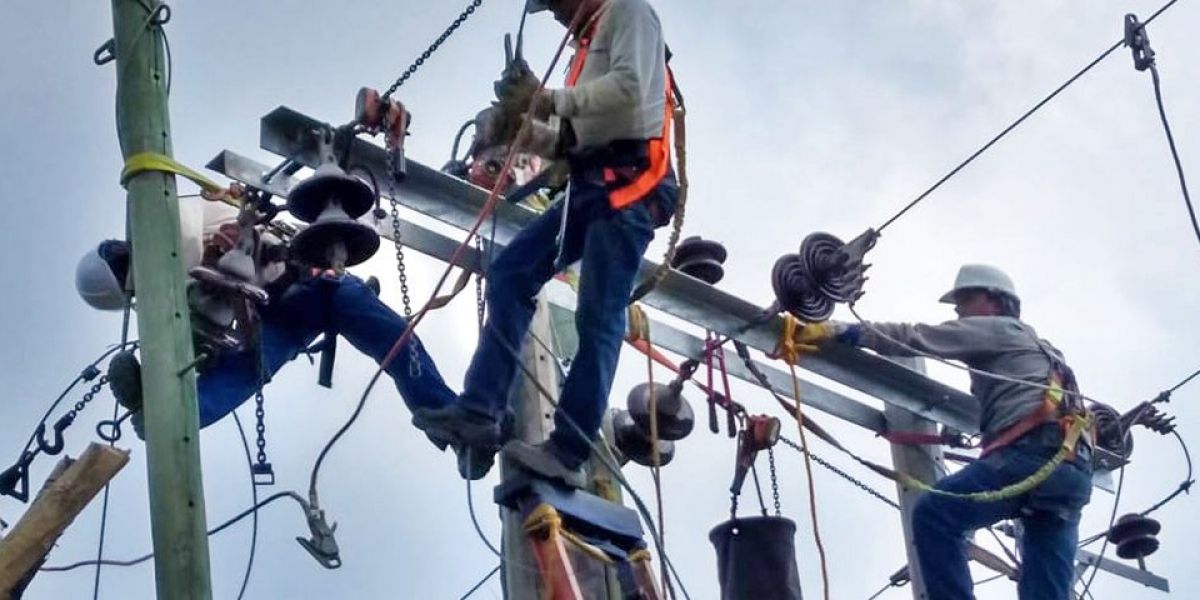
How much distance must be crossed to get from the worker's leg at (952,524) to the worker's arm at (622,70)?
8.65 feet

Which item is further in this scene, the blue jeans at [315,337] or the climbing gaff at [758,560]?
the climbing gaff at [758,560]

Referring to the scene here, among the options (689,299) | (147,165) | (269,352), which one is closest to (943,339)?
(689,299)

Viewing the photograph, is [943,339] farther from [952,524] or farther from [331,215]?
[331,215]

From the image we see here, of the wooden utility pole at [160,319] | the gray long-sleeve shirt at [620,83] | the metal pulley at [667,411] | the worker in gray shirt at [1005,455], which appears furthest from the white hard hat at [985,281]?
the wooden utility pole at [160,319]

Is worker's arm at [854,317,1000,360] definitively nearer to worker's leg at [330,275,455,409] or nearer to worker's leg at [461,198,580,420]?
worker's leg at [330,275,455,409]

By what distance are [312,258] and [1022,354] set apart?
11.2ft

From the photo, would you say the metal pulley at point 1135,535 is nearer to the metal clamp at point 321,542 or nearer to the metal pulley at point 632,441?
the metal pulley at point 632,441

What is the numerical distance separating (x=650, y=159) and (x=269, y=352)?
5.27ft

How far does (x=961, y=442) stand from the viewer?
9.19 meters

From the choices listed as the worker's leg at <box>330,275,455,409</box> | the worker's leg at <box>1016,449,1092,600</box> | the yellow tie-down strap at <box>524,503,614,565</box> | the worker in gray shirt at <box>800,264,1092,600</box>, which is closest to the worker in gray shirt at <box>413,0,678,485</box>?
the yellow tie-down strap at <box>524,503,614,565</box>

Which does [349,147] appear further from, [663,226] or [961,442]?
[961,442]

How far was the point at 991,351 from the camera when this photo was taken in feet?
29.1

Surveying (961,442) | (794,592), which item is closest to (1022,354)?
(961,442)

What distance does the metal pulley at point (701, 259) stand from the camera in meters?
8.42
